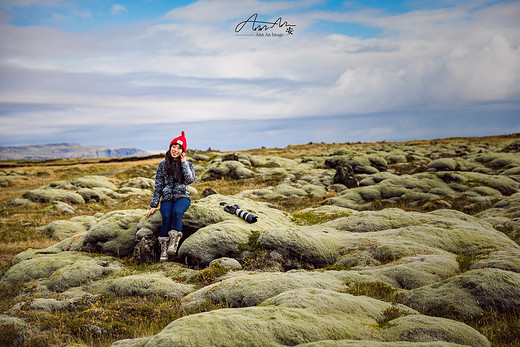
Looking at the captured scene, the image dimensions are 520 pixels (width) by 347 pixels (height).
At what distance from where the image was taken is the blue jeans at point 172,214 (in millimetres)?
15617

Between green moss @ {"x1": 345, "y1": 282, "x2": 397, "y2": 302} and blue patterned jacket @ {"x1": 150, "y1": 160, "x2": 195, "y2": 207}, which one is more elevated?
blue patterned jacket @ {"x1": 150, "y1": 160, "x2": 195, "y2": 207}

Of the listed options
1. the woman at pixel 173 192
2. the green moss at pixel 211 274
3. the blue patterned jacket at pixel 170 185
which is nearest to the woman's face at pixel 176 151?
the woman at pixel 173 192

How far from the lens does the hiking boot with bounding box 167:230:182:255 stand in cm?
1515

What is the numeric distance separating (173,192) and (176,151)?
2.23 metres

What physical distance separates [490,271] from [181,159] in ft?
45.2

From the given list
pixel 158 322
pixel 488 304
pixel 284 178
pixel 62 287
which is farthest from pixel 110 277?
pixel 284 178

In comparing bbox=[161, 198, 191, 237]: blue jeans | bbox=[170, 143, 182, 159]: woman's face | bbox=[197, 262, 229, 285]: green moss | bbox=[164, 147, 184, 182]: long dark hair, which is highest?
bbox=[170, 143, 182, 159]: woman's face

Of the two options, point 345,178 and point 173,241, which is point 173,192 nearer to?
point 173,241

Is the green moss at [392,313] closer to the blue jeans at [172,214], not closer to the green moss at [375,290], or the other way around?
the green moss at [375,290]

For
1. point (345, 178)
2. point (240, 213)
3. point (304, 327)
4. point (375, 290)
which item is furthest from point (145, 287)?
point (345, 178)

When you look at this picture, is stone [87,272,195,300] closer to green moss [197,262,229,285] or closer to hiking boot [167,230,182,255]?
green moss [197,262,229,285]

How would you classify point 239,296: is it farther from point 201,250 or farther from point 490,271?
point 490,271

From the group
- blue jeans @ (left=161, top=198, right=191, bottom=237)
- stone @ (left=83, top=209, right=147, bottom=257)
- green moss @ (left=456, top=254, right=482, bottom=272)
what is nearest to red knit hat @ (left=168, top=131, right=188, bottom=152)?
blue jeans @ (left=161, top=198, right=191, bottom=237)

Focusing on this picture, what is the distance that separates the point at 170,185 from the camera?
54.1ft
